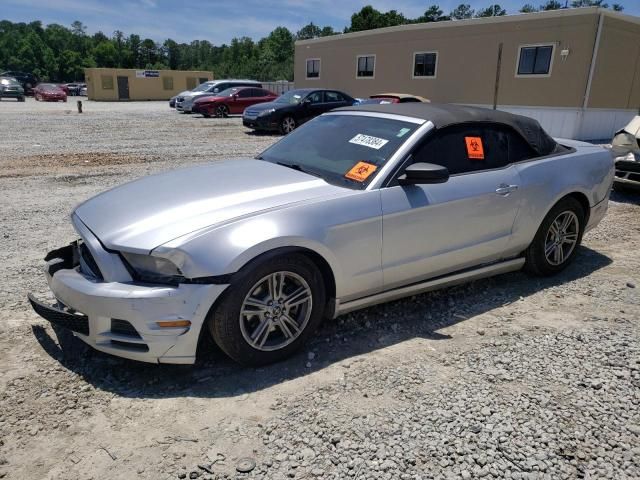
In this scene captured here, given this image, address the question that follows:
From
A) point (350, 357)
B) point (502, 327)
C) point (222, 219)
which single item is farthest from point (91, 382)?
point (502, 327)

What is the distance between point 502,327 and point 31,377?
3180 millimetres

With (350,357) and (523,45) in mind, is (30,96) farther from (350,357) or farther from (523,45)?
(350,357)

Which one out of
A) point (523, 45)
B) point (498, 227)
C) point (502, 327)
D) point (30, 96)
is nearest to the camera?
point (502, 327)

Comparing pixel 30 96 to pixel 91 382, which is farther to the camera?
pixel 30 96

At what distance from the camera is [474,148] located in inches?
155

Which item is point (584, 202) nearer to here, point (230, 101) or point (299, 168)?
point (299, 168)

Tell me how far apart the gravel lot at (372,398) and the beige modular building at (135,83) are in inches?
1701

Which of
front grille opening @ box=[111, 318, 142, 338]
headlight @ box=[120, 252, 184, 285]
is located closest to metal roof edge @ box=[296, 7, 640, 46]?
headlight @ box=[120, 252, 184, 285]

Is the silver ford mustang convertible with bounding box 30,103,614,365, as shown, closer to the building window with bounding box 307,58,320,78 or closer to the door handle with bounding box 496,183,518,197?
the door handle with bounding box 496,183,518,197

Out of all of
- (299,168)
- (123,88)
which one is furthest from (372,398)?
(123,88)

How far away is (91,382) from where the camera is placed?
2.87m

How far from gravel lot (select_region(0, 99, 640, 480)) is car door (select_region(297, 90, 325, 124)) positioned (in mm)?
12787

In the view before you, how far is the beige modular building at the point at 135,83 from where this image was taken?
1660 inches

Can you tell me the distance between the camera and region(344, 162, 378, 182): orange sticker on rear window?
3.40m
